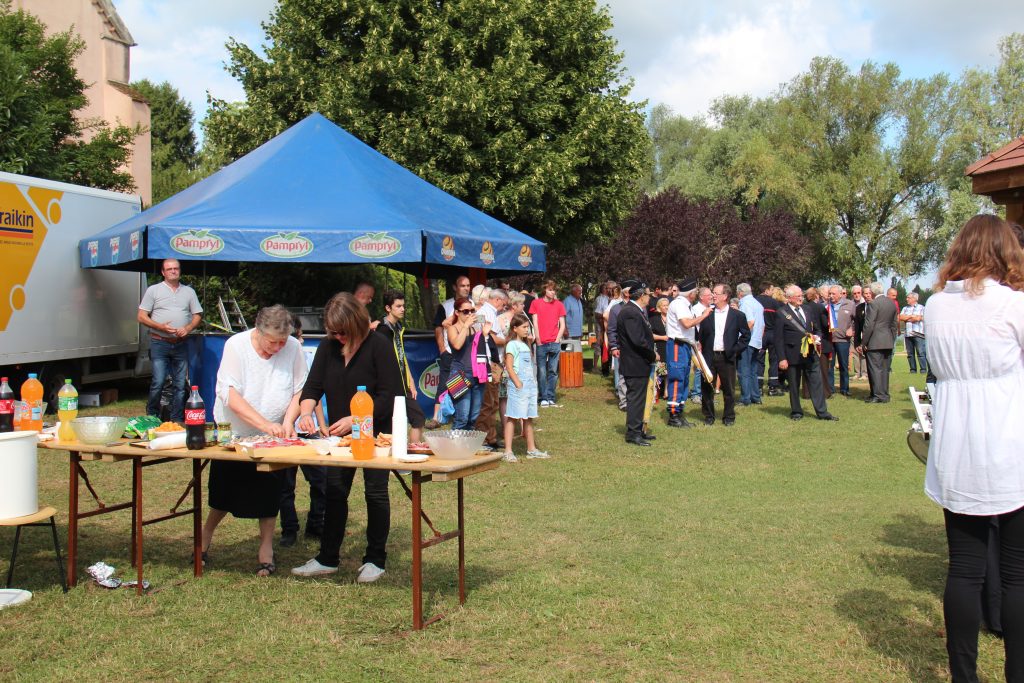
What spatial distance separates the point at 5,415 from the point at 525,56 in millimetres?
15745

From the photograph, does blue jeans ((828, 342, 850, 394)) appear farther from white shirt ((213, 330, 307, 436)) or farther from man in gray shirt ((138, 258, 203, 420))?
white shirt ((213, 330, 307, 436))

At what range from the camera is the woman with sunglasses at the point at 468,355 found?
10133 mm

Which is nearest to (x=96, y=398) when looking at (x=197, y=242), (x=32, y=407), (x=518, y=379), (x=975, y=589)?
(x=197, y=242)

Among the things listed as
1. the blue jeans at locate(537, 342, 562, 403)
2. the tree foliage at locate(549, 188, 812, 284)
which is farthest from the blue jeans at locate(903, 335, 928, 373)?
the blue jeans at locate(537, 342, 562, 403)

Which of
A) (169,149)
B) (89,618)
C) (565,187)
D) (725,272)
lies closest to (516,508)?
(89,618)

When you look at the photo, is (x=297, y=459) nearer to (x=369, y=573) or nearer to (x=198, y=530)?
(x=369, y=573)

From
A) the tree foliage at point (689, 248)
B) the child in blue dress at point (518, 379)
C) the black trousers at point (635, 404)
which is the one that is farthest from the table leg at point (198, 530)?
the tree foliage at point (689, 248)

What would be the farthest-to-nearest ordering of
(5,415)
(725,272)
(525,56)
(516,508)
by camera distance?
1. (725,272)
2. (525,56)
3. (516,508)
4. (5,415)

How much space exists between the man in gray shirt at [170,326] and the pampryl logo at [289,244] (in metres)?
1.33

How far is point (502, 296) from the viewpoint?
11.0m

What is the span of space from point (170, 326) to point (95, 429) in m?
6.46

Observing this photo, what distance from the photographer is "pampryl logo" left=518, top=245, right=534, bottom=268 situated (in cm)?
1356

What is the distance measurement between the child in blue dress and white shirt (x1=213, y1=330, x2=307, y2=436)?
4.32 metres

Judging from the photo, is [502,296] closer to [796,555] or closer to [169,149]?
[796,555]
